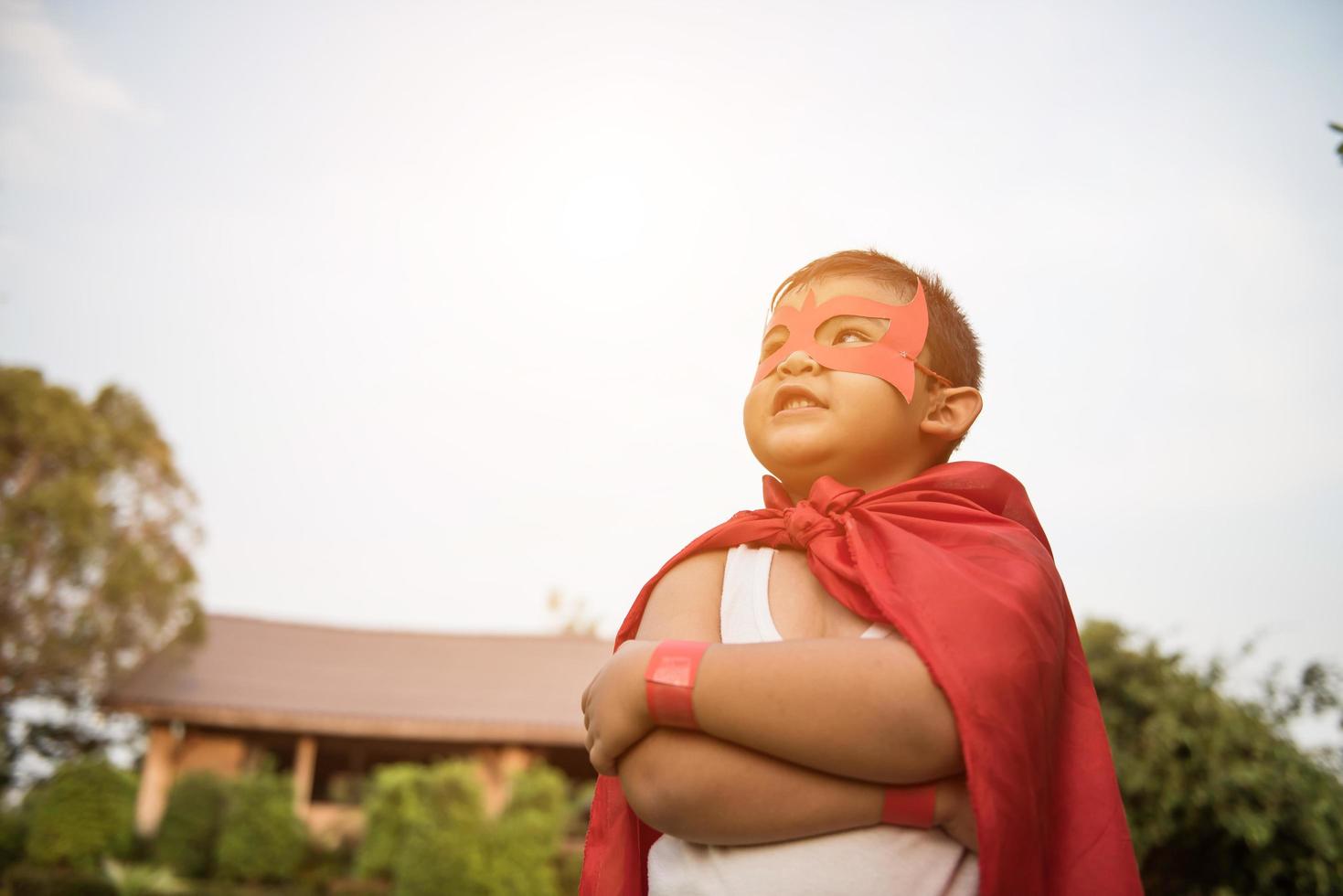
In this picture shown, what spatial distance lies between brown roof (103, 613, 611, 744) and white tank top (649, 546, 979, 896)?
17975mm

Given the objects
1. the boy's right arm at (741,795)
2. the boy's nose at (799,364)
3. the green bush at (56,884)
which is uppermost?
the boy's nose at (799,364)

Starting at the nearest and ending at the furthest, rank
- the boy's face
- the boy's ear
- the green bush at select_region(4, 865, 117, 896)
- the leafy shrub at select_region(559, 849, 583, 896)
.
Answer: the boy's face < the boy's ear < the green bush at select_region(4, 865, 117, 896) < the leafy shrub at select_region(559, 849, 583, 896)

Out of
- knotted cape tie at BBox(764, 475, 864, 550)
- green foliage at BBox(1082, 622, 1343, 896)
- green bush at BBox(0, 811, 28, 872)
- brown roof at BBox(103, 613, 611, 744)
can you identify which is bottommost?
green bush at BBox(0, 811, 28, 872)

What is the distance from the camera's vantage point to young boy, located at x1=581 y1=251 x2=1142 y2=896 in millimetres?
1430

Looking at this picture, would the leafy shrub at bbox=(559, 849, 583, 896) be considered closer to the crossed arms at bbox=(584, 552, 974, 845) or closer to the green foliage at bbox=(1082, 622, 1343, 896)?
the green foliage at bbox=(1082, 622, 1343, 896)

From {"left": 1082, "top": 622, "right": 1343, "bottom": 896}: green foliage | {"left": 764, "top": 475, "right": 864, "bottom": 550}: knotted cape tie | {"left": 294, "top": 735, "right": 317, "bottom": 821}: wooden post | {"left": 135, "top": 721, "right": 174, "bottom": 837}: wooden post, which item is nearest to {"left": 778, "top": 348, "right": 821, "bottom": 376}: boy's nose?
{"left": 764, "top": 475, "right": 864, "bottom": 550}: knotted cape tie

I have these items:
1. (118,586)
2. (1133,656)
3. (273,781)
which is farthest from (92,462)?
(1133,656)

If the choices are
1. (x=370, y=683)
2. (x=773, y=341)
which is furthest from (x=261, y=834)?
(x=773, y=341)

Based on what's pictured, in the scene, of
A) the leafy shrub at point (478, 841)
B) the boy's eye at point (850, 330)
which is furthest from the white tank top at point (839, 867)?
the leafy shrub at point (478, 841)

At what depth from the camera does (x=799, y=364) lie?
1989 mm

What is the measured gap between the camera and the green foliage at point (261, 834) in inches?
633

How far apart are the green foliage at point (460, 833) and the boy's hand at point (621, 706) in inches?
520

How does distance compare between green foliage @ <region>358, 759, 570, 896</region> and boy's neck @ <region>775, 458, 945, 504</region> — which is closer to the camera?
boy's neck @ <region>775, 458, 945, 504</region>

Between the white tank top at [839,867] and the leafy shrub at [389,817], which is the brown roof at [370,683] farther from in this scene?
the white tank top at [839,867]
